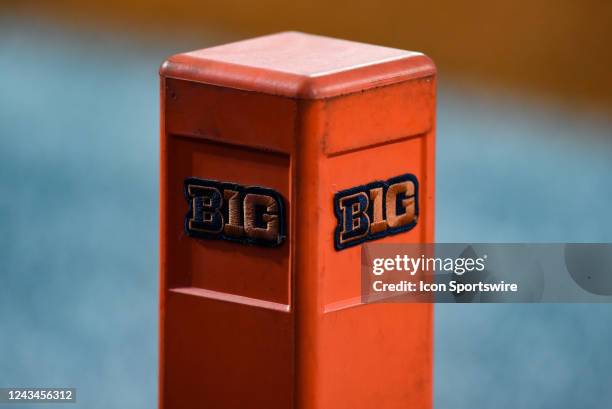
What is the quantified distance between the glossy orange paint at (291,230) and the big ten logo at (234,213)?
28 mm

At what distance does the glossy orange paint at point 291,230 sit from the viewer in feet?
15.2

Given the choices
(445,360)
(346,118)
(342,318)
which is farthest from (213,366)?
(445,360)

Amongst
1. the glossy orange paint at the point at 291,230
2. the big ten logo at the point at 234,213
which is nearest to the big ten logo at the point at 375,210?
the glossy orange paint at the point at 291,230

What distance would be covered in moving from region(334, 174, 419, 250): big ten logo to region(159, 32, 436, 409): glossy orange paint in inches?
1.0

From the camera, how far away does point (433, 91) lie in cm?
490

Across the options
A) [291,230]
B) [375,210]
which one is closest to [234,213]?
[291,230]

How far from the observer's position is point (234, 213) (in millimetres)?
4777

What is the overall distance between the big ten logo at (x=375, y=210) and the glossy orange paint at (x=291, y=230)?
0.08ft

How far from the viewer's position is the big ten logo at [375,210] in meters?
4.71

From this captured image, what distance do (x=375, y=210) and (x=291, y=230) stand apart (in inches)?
11.2

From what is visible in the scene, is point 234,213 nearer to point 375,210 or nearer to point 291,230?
point 291,230

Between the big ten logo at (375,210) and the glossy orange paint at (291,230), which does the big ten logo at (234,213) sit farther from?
the big ten logo at (375,210)

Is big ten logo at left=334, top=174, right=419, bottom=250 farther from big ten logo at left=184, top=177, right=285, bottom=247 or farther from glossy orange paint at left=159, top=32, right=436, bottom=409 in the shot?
big ten logo at left=184, top=177, right=285, bottom=247

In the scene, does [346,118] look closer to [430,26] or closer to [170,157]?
[170,157]
